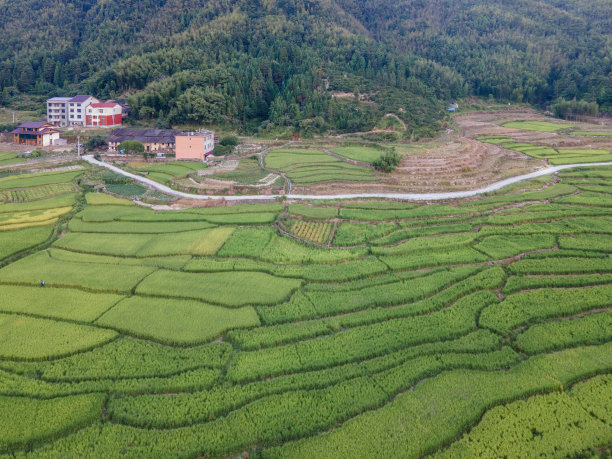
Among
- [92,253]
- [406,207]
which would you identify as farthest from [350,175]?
[92,253]

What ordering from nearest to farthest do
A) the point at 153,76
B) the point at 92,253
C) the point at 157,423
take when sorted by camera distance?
the point at 157,423
the point at 92,253
the point at 153,76

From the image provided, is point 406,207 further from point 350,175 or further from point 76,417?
point 76,417

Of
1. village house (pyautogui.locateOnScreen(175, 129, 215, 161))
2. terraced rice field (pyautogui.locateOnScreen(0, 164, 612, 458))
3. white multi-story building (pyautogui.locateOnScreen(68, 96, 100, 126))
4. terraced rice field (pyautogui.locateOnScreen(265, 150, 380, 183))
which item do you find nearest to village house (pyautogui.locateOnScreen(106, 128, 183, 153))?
village house (pyautogui.locateOnScreen(175, 129, 215, 161))

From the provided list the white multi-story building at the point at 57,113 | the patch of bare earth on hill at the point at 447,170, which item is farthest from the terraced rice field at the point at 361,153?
the white multi-story building at the point at 57,113

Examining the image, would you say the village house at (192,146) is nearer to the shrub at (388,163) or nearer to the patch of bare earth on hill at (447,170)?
the patch of bare earth on hill at (447,170)

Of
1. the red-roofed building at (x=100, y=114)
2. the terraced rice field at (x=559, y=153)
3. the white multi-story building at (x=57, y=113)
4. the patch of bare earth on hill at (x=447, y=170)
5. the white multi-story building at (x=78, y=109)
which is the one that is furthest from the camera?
the white multi-story building at (x=57, y=113)

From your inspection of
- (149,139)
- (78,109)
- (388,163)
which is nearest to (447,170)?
(388,163)

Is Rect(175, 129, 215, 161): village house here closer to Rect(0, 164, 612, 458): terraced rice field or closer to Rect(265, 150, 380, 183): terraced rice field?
Rect(265, 150, 380, 183): terraced rice field
